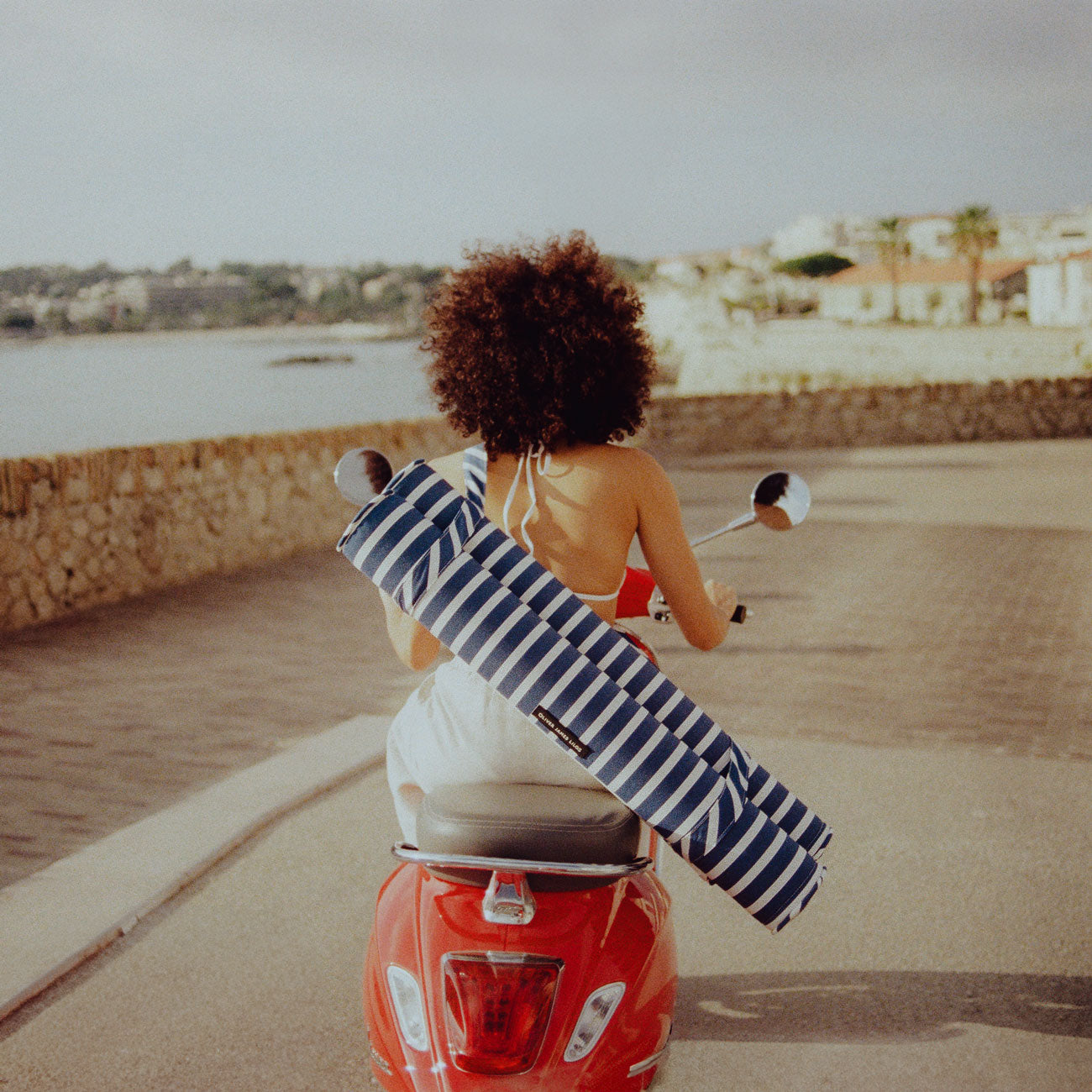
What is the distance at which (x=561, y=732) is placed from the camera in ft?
6.76

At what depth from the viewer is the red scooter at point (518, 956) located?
203cm

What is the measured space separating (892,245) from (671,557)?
107m

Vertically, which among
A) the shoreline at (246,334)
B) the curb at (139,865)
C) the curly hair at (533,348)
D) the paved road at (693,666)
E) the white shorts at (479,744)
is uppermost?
the shoreline at (246,334)

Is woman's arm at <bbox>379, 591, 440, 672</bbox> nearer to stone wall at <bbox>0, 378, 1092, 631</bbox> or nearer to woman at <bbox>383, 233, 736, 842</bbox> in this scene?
woman at <bbox>383, 233, 736, 842</bbox>

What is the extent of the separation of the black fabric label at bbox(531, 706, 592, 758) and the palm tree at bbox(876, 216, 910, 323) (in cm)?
10476

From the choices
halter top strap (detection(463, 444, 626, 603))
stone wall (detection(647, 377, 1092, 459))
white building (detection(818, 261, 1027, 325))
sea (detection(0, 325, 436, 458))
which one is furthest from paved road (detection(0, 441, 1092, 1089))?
white building (detection(818, 261, 1027, 325))

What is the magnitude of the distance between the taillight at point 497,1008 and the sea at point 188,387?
1.12m

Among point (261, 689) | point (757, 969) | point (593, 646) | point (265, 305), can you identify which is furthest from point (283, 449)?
point (265, 305)

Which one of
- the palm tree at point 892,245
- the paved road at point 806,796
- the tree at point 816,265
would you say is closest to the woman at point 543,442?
the paved road at point 806,796

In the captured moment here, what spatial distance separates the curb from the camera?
348 centimetres

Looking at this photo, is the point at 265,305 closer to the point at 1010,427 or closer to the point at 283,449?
the point at 1010,427

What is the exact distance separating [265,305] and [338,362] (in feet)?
116

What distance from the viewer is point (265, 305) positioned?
71938 mm

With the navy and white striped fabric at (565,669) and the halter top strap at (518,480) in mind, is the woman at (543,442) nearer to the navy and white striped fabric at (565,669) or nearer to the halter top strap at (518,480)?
the halter top strap at (518,480)
